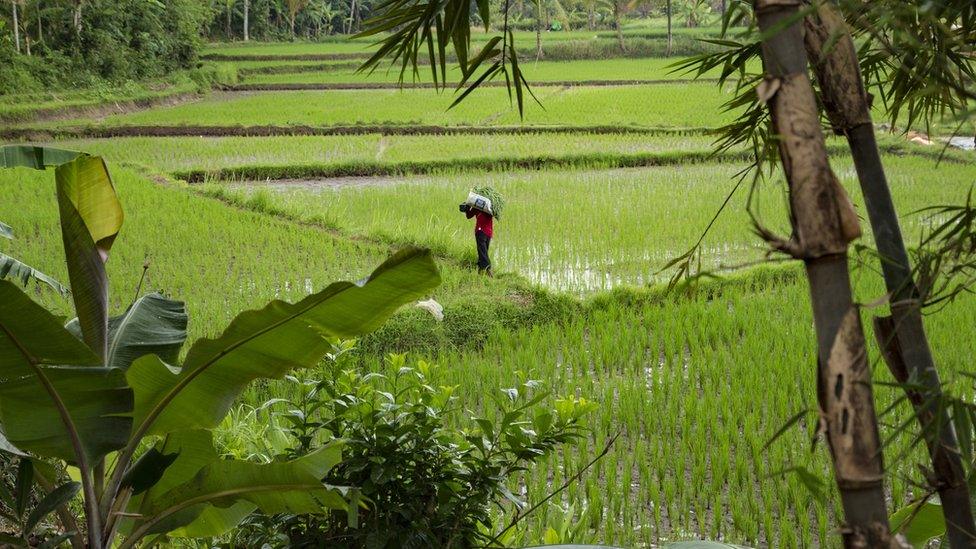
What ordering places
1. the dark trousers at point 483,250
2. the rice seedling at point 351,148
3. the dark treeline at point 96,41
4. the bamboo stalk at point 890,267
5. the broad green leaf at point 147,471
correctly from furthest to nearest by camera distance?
the dark treeline at point 96,41, the rice seedling at point 351,148, the dark trousers at point 483,250, the broad green leaf at point 147,471, the bamboo stalk at point 890,267

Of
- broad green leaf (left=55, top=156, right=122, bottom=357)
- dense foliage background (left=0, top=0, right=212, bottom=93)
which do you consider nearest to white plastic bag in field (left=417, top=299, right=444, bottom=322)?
broad green leaf (left=55, top=156, right=122, bottom=357)

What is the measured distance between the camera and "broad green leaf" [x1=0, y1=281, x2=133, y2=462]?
1.73 meters

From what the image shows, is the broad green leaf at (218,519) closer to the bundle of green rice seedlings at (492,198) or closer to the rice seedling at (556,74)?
the bundle of green rice seedlings at (492,198)

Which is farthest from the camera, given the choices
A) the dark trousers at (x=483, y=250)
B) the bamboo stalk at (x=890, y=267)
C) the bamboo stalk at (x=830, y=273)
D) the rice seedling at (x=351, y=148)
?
the rice seedling at (x=351, y=148)

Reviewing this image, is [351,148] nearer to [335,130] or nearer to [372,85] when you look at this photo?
[335,130]

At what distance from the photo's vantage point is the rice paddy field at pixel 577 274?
11.9ft

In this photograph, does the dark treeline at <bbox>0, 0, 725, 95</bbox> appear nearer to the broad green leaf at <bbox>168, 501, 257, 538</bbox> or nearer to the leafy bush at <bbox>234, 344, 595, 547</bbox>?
the broad green leaf at <bbox>168, 501, 257, 538</bbox>

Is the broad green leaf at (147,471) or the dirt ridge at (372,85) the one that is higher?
the dirt ridge at (372,85)

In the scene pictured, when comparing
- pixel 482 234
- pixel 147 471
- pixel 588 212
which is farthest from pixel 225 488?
pixel 588 212

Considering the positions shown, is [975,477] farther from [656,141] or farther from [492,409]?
[656,141]

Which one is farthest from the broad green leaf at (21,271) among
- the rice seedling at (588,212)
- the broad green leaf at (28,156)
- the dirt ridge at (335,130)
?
the dirt ridge at (335,130)

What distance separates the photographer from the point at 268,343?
6.03 feet

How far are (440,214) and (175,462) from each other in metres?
6.68

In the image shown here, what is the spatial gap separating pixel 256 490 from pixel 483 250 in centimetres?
473
